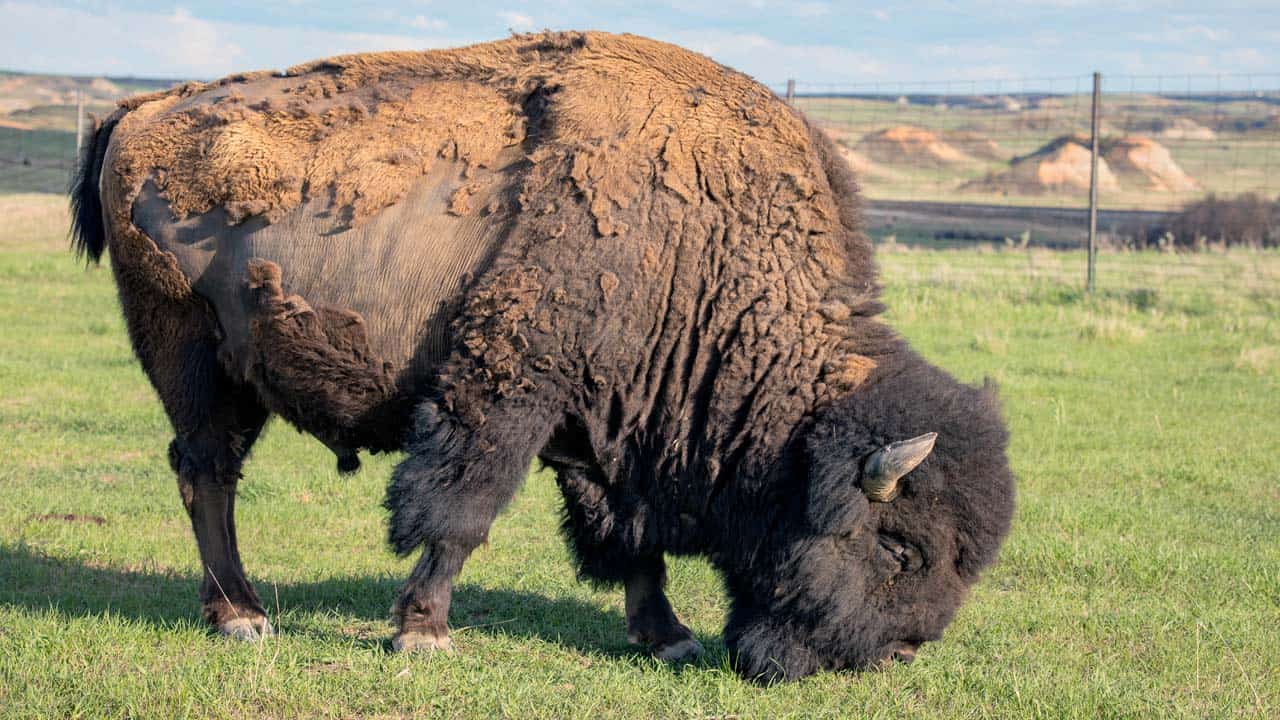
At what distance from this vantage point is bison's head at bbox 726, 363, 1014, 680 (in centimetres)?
478

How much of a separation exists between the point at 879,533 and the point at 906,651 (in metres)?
0.56

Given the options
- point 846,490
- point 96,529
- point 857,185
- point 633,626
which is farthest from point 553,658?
point 96,529

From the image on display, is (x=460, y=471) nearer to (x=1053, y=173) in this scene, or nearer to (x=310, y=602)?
(x=310, y=602)

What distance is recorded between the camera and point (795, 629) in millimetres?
4977

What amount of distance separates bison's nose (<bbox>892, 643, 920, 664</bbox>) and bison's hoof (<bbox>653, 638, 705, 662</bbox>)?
99cm

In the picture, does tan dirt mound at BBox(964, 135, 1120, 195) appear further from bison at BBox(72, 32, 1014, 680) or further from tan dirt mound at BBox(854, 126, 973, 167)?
bison at BBox(72, 32, 1014, 680)

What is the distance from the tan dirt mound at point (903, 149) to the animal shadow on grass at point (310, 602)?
20.5 metres

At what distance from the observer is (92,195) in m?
6.05

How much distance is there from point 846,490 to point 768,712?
0.93 meters

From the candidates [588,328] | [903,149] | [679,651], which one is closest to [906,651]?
[679,651]

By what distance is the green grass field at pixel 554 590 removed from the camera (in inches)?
186

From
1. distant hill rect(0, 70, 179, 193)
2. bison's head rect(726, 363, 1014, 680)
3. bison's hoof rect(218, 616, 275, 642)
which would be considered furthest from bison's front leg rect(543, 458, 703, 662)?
distant hill rect(0, 70, 179, 193)

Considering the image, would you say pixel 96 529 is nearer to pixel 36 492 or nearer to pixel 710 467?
pixel 36 492

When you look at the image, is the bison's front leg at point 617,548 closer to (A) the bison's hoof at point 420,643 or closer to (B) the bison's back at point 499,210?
(B) the bison's back at point 499,210
